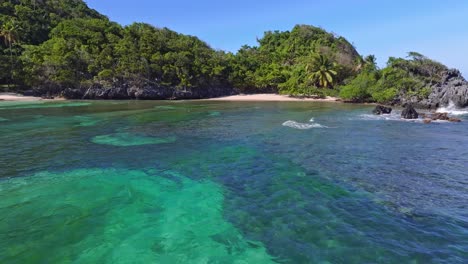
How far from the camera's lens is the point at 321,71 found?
7469 centimetres

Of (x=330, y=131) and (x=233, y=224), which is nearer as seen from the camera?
(x=233, y=224)

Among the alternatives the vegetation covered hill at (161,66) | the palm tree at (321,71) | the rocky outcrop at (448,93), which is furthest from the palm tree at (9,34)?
the rocky outcrop at (448,93)

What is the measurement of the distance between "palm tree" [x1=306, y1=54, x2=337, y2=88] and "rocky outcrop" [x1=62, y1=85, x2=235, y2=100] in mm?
27151

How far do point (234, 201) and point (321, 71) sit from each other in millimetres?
69264

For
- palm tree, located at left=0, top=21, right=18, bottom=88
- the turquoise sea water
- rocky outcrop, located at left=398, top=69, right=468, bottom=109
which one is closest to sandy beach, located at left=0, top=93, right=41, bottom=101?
palm tree, located at left=0, top=21, right=18, bottom=88

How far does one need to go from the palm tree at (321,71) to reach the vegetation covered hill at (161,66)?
233mm

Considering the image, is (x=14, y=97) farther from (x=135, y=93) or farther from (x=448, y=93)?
(x=448, y=93)

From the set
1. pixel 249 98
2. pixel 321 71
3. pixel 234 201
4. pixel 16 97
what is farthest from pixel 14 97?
pixel 234 201

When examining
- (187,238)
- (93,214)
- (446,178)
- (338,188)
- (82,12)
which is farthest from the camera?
(82,12)

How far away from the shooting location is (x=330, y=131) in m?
25.7

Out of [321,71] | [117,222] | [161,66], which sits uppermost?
[321,71]

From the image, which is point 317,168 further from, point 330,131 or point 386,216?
point 330,131

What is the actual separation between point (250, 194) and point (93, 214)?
17.0 ft

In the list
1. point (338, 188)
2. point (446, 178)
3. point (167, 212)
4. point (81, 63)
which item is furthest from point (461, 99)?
point (81, 63)
